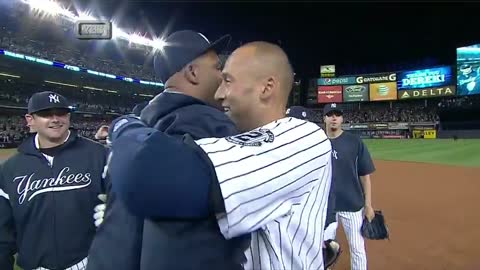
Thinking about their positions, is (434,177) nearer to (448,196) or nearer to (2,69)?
(448,196)

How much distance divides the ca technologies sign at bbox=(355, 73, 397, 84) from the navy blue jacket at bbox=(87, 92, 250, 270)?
46990 millimetres

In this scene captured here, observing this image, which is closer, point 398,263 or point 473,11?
point 398,263

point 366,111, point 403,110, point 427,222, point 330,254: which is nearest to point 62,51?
point 366,111

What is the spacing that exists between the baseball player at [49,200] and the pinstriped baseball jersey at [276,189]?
2.22m

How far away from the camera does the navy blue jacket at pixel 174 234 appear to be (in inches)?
37.1

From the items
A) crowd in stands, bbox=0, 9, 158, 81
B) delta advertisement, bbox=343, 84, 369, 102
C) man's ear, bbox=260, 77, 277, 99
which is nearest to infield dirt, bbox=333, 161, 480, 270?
man's ear, bbox=260, 77, 277, 99

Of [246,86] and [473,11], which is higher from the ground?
[473,11]

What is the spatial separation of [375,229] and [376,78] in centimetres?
4392

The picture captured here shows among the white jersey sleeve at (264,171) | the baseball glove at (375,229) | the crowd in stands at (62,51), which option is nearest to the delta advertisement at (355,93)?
the crowd in stands at (62,51)

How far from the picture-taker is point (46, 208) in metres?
2.78

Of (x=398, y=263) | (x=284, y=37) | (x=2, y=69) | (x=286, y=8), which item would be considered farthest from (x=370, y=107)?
(x=398, y=263)

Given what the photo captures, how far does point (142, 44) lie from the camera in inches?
1582

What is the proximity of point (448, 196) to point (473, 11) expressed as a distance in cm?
2722

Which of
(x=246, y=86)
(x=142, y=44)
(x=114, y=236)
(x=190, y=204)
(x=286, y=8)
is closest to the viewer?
(x=190, y=204)
